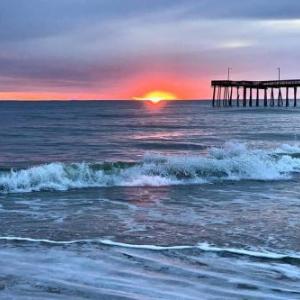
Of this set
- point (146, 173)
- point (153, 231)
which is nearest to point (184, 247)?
point (153, 231)

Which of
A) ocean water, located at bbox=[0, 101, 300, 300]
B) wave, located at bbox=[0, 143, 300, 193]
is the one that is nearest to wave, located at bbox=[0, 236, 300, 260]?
ocean water, located at bbox=[0, 101, 300, 300]

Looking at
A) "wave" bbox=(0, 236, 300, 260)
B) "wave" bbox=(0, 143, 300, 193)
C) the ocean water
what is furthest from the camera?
"wave" bbox=(0, 143, 300, 193)

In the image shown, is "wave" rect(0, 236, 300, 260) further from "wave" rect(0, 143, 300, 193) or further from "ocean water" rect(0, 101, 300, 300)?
"wave" rect(0, 143, 300, 193)

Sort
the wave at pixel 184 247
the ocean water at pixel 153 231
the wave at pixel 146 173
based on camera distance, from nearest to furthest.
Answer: the ocean water at pixel 153 231 < the wave at pixel 184 247 < the wave at pixel 146 173

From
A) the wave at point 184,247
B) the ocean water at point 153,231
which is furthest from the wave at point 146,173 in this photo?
the wave at point 184,247

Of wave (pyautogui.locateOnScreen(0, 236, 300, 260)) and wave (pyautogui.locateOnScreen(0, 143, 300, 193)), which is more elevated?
wave (pyautogui.locateOnScreen(0, 143, 300, 193))

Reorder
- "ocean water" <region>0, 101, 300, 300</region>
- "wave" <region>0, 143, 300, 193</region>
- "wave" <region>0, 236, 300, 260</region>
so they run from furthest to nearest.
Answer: "wave" <region>0, 143, 300, 193</region> < "wave" <region>0, 236, 300, 260</region> < "ocean water" <region>0, 101, 300, 300</region>

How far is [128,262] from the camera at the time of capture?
25.7 feet

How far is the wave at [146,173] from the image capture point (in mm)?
16406

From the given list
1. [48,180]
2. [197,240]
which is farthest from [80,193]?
[197,240]

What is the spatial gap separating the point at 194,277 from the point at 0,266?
266cm

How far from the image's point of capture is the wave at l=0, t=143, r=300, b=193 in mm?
16406

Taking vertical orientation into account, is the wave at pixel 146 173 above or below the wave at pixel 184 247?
above

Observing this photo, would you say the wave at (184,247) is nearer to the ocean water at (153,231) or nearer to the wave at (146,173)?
the ocean water at (153,231)
